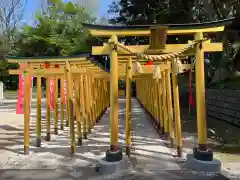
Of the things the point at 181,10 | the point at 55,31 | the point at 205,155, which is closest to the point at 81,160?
the point at 205,155

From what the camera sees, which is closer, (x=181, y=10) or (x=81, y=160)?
(x=81, y=160)

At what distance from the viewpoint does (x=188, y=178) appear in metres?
4.86

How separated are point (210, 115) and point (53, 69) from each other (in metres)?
9.76

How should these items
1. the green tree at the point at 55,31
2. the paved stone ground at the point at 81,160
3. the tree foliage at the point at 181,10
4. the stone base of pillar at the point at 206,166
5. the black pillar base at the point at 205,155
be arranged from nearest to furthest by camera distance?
the paved stone ground at the point at 81,160 < the stone base of pillar at the point at 206,166 < the black pillar base at the point at 205,155 < the tree foliage at the point at 181,10 < the green tree at the point at 55,31

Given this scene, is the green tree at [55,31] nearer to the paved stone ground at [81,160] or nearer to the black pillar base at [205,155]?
the paved stone ground at [81,160]

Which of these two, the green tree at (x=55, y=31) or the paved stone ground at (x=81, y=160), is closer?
the paved stone ground at (x=81, y=160)

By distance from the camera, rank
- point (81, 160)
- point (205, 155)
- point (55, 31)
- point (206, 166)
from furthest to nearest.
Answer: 1. point (55, 31)
2. point (81, 160)
3. point (205, 155)
4. point (206, 166)

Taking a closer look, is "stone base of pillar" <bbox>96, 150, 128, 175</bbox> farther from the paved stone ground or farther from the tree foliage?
the tree foliage

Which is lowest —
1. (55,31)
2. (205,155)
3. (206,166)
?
(206,166)

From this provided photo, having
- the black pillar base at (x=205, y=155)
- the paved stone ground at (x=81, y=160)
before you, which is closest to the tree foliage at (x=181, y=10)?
the paved stone ground at (x=81, y=160)

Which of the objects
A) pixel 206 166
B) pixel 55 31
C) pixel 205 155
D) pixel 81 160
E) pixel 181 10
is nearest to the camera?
pixel 206 166

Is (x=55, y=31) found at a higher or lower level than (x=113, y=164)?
higher

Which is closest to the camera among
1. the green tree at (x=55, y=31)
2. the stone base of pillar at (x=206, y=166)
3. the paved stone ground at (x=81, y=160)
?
the paved stone ground at (x=81, y=160)

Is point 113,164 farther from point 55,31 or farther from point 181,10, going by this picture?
point 55,31
